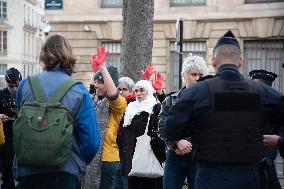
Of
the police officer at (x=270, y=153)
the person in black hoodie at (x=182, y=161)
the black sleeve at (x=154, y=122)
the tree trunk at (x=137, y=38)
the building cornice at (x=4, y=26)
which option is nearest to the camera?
the police officer at (x=270, y=153)

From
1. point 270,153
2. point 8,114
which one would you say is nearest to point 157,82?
point 270,153

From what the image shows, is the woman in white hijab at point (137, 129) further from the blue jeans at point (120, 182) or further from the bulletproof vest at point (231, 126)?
the bulletproof vest at point (231, 126)

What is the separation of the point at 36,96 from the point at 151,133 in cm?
267

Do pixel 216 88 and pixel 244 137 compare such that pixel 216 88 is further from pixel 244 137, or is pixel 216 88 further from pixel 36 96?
pixel 36 96

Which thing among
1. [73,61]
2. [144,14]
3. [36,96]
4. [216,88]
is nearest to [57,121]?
[36,96]

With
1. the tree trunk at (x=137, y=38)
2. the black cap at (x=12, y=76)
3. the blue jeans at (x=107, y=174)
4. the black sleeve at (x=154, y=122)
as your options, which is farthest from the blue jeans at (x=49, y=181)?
the tree trunk at (x=137, y=38)

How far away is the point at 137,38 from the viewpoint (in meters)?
11.1

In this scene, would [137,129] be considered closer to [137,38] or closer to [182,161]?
[182,161]

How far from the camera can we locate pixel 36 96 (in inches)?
173

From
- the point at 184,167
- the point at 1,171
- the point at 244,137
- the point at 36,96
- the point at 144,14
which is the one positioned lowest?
the point at 1,171

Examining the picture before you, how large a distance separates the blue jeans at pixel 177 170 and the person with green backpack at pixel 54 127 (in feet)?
5.89

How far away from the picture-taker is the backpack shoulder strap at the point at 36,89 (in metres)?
4.39

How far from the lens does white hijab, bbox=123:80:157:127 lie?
6949mm

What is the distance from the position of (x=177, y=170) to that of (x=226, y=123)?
203 centimetres
